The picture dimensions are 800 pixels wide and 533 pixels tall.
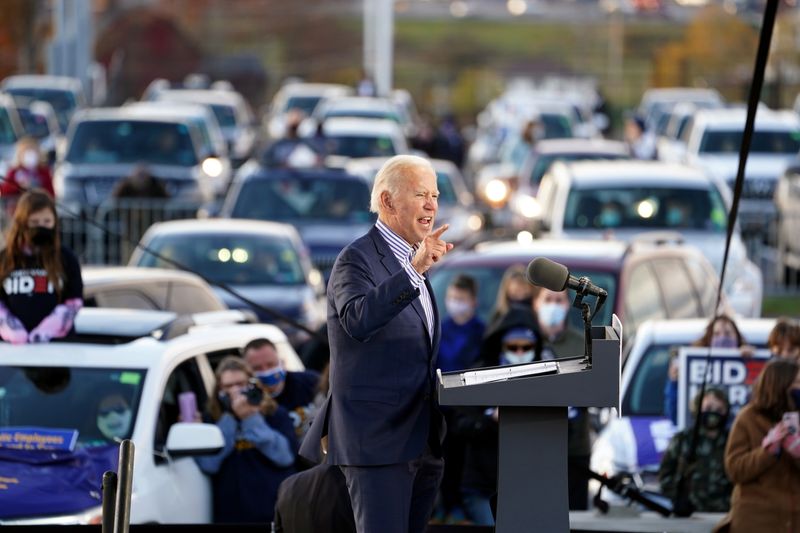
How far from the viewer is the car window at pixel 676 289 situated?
517 inches

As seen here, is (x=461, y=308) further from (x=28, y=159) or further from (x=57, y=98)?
(x=57, y=98)

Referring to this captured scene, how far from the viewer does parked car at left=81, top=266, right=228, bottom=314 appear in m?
11.5

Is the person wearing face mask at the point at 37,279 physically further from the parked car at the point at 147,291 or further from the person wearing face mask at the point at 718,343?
the person wearing face mask at the point at 718,343

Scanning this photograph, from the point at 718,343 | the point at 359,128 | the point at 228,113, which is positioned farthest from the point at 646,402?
the point at 228,113

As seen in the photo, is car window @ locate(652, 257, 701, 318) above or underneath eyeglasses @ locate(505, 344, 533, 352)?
above

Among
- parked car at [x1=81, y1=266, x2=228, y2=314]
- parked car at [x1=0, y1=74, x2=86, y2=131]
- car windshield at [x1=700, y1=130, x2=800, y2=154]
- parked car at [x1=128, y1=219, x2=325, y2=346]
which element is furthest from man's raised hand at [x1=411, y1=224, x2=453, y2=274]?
parked car at [x1=0, y1=74, x2=86, y2=131]

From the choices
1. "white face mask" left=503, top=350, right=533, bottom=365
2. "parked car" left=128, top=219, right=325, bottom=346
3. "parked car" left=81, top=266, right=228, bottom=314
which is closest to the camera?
"white face mask" left=503, top=350, right=533, bottom=365

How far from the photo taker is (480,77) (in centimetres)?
7550

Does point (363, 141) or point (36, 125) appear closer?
point (363, 141)

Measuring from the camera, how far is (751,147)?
29109mm

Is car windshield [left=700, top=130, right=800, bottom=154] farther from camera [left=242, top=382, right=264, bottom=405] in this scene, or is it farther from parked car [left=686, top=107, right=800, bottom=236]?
camera [left=242, top=382, right=264, bottom=405]

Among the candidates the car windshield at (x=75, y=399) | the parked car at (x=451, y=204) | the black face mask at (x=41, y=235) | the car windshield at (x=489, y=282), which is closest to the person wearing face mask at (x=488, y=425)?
the car windshield at (x=75, y=399)

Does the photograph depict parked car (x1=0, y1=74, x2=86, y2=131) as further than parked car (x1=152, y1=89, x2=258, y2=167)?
Yes

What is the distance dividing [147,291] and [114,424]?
11.5 ft
